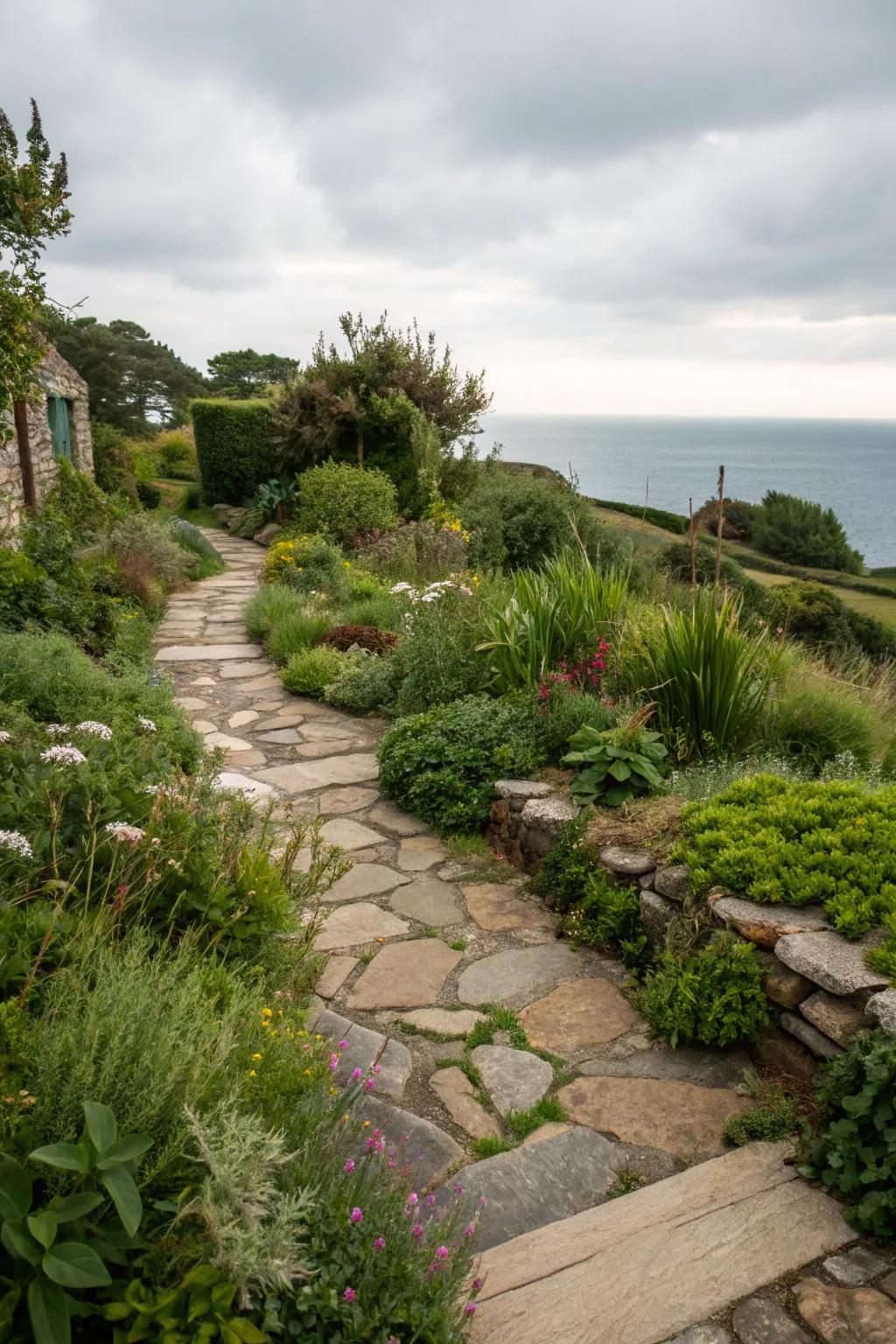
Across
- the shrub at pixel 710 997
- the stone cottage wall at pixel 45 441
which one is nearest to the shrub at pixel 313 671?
the stone cottage wall at pixel 45 441

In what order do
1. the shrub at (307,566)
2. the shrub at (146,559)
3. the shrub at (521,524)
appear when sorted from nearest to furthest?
the shrub at (146,559), the shrub at (307,566), the shrub at (521,524)

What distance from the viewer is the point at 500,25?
5434 mm

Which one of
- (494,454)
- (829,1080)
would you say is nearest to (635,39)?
(829,1080)

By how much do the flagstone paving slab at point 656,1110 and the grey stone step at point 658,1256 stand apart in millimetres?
151

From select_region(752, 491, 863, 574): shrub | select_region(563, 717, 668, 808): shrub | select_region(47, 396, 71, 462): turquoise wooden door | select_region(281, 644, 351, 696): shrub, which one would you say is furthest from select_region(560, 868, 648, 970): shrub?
select_region(752, 491, 863, 574): shrub

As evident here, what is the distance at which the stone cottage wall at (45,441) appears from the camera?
809 centimetres

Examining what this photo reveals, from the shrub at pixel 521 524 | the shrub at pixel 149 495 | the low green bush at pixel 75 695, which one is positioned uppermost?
the shrub at pixel 149 495

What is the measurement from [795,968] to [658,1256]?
0.93m

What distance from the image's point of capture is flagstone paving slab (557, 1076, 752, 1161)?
2314mm

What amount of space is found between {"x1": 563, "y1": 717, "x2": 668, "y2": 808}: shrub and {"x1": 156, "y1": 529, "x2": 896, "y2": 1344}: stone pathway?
54cm

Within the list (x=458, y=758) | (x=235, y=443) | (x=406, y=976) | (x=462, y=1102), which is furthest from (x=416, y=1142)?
(x=235, y=443)

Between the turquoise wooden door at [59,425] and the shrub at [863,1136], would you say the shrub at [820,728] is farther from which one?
the turquoise wooden door at [59,425]

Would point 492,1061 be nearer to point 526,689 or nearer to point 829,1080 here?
point 829,1080

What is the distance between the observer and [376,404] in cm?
1336
